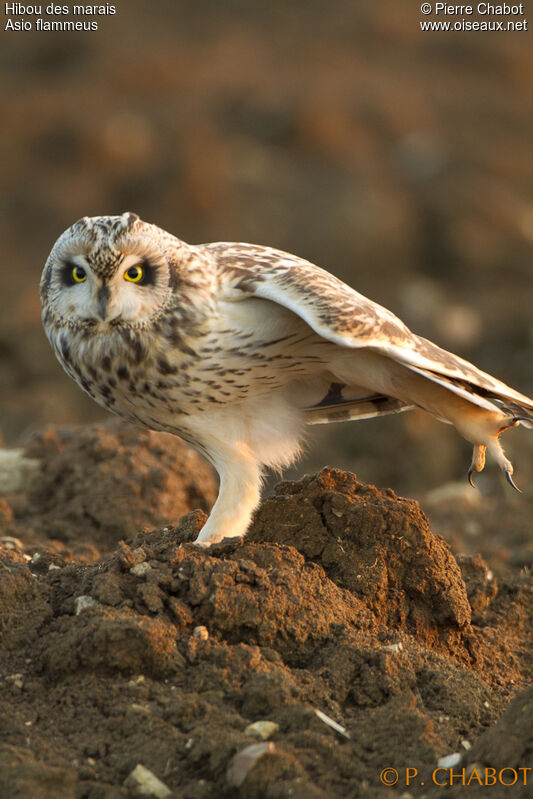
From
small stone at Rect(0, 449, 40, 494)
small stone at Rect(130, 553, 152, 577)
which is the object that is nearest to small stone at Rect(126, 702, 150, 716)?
small stone at Rect(130, 553, 152, 577)

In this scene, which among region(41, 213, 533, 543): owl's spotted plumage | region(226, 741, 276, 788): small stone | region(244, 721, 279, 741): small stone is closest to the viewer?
region(226, 741, 276, 788): small stone

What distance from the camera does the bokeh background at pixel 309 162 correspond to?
11.5 meters

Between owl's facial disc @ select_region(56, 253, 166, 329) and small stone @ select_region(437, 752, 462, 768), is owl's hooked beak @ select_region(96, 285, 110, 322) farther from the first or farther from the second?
small stone @ select_region(437, 752, 462, 768)

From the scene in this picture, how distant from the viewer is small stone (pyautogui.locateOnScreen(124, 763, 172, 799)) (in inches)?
115

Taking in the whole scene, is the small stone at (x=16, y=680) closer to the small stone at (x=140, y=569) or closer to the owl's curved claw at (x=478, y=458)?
the small stone at (x=140, y=569)

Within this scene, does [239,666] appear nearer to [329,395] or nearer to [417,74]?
[329,395]

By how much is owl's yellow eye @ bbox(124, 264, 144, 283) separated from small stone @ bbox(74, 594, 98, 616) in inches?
53.4

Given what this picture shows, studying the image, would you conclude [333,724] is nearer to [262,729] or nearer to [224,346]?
[262,729]

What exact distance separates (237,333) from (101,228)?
0.75 m

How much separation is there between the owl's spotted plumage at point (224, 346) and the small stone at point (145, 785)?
155cm

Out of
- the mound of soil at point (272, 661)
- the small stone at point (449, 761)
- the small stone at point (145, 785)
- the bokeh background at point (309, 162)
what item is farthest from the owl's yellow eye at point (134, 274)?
the bokeh background at point (309, 162)

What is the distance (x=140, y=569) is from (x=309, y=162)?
559 inches

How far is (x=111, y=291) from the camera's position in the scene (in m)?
4.12

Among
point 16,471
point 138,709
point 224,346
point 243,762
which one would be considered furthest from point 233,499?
point 16,471
